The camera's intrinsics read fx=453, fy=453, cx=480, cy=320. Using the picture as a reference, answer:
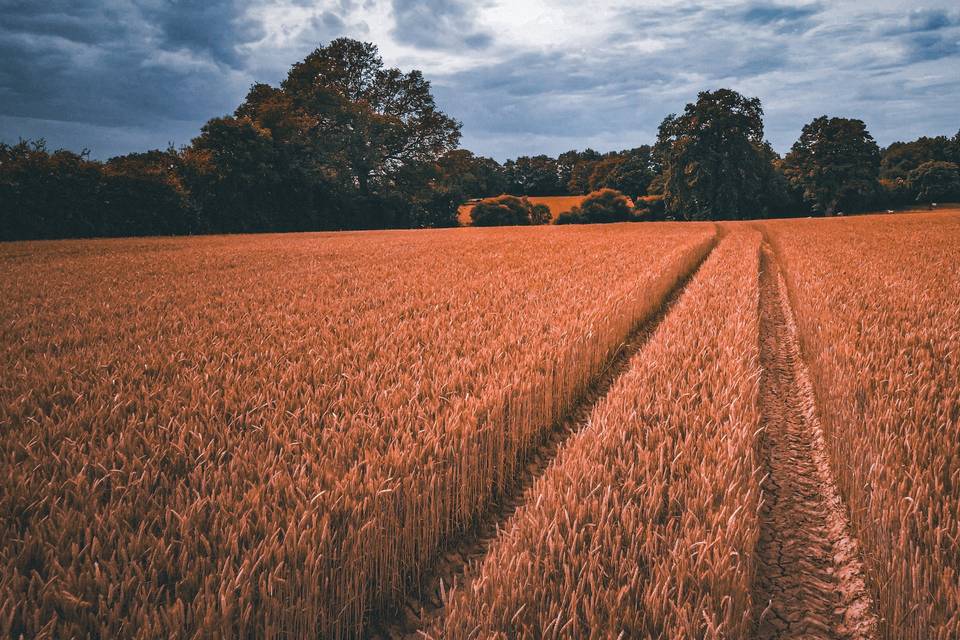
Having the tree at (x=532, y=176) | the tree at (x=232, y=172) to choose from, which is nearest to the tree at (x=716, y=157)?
the tree at (x=532, y=176)

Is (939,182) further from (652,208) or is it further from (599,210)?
(599,210)

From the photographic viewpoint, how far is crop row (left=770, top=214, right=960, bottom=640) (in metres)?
1.84

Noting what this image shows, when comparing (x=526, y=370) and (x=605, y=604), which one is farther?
(x=526, y=370)

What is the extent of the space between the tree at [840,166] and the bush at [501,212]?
42.0 meters

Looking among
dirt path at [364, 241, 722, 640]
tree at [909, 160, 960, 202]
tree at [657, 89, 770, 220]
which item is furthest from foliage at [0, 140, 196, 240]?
tree at [909, 160, 960, 202]

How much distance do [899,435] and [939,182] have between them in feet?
326

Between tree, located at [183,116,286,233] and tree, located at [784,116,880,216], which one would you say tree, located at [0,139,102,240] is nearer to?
tree, located at [183,116,286,233]

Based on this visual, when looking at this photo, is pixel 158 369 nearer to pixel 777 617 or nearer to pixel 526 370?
pixel 526 370

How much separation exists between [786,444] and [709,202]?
66312mm

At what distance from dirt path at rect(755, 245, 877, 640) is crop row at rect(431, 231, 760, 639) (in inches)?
12.4

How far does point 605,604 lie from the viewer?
156 cm

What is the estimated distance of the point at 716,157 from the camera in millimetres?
60250

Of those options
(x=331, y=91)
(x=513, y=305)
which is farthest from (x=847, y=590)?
(x=331, y=91)

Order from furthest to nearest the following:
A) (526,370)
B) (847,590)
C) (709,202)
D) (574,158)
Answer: (574,158) → (709,202) → (526,370) → (847,590)
